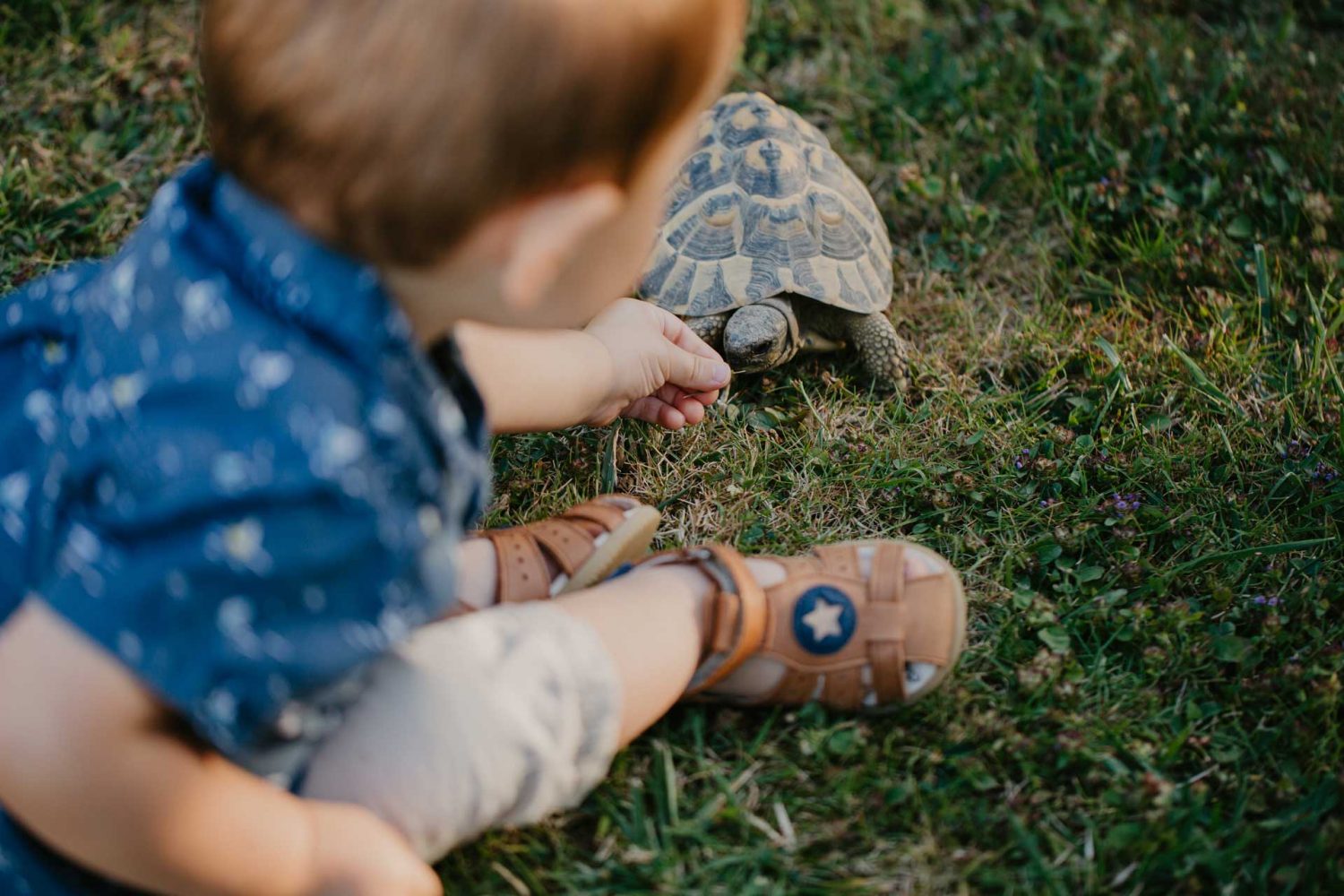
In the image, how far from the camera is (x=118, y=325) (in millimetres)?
1313

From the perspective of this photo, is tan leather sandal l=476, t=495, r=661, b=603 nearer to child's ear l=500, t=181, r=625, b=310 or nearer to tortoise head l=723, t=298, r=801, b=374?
tortoise head l=723, t=298, r=801, b=374

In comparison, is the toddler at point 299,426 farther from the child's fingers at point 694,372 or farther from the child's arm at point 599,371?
the child's fingers at point 694,372

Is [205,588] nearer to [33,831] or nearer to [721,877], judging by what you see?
[33,831]

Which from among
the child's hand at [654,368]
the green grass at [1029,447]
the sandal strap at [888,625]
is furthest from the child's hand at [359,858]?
the child's hand at [654,368]

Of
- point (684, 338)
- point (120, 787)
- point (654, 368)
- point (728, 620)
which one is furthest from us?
point (684, 338)

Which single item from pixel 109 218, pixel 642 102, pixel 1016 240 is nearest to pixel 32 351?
pixel 642 102

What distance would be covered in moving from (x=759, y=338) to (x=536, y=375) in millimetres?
723

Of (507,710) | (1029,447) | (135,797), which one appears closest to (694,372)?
(1029,447)

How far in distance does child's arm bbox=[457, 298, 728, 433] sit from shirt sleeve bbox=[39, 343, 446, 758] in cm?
66

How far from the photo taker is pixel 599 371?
7.20ft

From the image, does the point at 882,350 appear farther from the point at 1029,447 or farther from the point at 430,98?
the point at 430,98

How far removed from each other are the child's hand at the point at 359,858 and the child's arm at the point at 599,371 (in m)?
0.70

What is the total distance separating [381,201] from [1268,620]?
67.5 inches

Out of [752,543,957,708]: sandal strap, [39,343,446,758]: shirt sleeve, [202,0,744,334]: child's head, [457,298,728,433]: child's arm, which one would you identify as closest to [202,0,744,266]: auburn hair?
[202,0,744,334]: child's head
